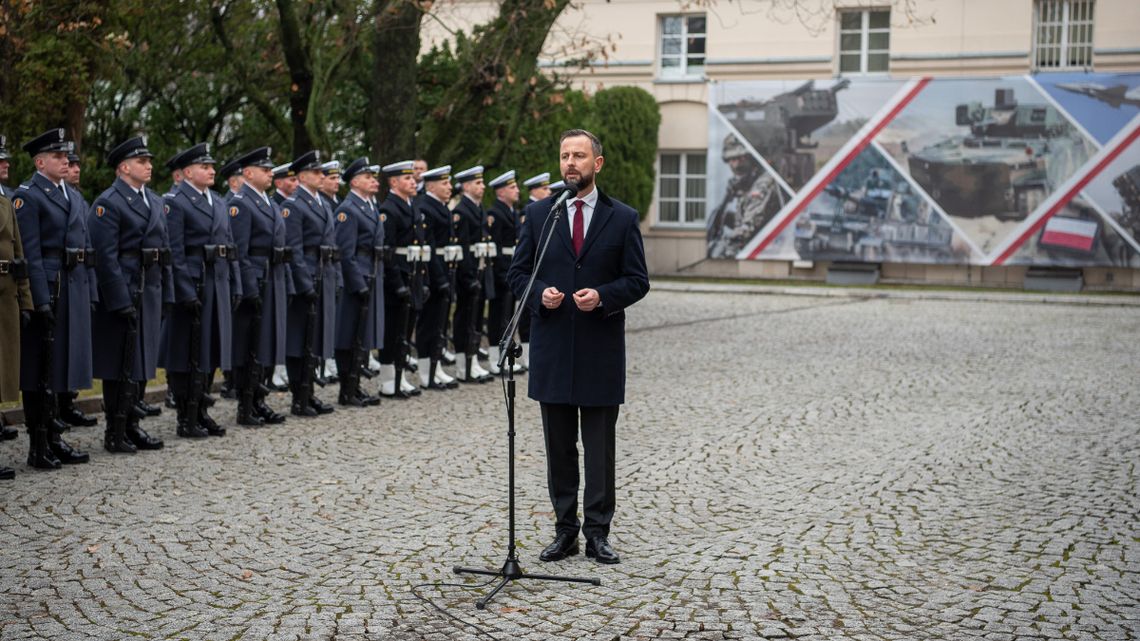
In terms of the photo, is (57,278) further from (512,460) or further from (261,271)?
(512,460)

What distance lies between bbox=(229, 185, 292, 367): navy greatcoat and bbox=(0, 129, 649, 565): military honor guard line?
2cm

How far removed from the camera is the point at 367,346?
13125 millimetres

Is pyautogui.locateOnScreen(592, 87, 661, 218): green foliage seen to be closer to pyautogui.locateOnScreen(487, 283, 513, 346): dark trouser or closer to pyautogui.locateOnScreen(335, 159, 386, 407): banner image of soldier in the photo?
pyautogui.locateOnScreen(487, 283, 513, 346): dark trouser

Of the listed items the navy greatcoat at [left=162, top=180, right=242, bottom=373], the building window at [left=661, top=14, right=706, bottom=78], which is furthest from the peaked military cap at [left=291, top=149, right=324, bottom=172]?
the building window at [left=661, top=14, right=706, bottom=78]

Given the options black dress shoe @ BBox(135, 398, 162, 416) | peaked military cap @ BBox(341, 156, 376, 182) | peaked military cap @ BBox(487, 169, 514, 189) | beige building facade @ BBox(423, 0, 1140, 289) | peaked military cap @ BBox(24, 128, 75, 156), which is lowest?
black dress shoe @ BBox(135, 398, 162, 416)

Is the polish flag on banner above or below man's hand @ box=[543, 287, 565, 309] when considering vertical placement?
below

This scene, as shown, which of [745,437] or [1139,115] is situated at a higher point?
[1139,115]

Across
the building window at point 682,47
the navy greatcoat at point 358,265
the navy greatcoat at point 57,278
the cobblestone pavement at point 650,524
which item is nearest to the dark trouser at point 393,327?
the navy greatcoat at point 358,265

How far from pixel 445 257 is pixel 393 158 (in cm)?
444

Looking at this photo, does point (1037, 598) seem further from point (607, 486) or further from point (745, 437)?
point (745, 437)

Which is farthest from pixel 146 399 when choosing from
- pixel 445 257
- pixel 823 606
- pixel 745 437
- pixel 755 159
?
pixel 755 159

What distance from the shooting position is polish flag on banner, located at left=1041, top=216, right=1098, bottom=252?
104 feet

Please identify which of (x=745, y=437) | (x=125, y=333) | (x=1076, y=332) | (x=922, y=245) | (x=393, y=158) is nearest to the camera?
(x=125, y=333)

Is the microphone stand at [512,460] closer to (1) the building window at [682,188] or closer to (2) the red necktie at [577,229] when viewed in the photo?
(2) the red necktie at [577,229]
